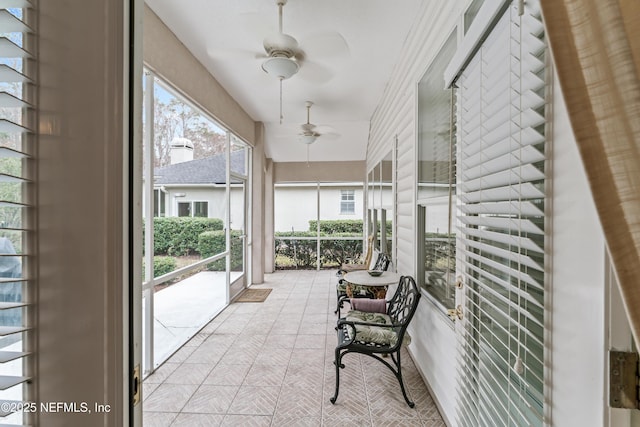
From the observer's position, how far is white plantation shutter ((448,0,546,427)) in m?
0.97

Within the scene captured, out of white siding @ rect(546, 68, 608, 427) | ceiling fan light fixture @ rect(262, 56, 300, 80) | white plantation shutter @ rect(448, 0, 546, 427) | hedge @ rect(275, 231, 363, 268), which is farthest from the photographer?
hedge @ rect(275, 231, 363, 268)

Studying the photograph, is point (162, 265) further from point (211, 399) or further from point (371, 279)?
point (371, 279)

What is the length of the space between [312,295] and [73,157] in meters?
4.95

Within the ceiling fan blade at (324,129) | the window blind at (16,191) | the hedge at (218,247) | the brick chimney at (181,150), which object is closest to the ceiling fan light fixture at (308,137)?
the ceiling fan blade at (324,129)

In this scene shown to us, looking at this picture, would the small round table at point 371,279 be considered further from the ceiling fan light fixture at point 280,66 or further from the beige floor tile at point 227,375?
the ceiling fan light fixture at point 280,66

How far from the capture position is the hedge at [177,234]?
2914mm

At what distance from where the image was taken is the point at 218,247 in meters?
4.44

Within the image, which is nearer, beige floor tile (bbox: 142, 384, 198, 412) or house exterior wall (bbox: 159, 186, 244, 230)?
beige floor tile (bbox: 142, 384, 198, 412)

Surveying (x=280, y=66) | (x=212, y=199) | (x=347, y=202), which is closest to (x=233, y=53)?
(x=280, y=66)

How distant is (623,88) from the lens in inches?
14.6

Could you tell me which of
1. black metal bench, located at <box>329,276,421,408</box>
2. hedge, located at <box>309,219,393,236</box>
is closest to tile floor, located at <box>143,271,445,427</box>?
black metal bench, located at <box>329,276,421,408</box>

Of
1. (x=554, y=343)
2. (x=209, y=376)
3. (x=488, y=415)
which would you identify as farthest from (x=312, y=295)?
(x=554, y=343)

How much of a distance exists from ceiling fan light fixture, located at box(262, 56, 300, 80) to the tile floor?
2.74 metres

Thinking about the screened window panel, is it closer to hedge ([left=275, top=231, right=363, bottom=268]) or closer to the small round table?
the small round table
